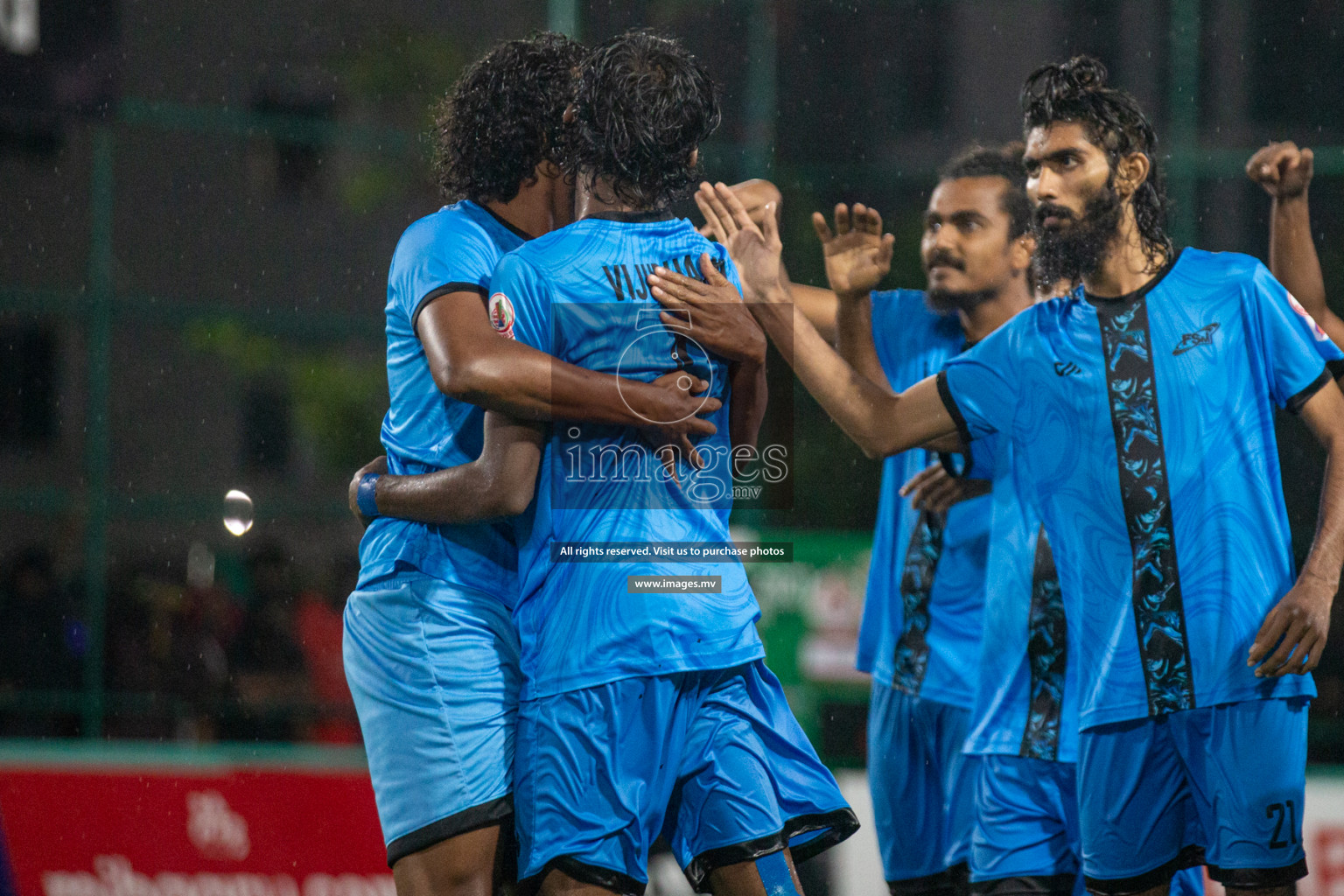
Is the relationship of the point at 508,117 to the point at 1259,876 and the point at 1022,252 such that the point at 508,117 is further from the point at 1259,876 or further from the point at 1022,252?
the point at 1259,876

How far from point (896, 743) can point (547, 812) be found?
1527mm

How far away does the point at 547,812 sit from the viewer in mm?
2057

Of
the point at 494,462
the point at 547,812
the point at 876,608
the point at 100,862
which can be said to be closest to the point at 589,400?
the point at 494,462

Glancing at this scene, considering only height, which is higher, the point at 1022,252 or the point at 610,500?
the point at 1022,252

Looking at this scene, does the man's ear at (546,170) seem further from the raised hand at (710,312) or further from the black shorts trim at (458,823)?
the black shorts trim at (458,823)

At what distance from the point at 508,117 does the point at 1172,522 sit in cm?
139

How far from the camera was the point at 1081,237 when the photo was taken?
9.27ft

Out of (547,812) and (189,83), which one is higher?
(189,83)

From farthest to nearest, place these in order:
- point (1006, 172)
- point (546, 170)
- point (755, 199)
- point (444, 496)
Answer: point (1006, 172) < point (755, 199) < point (546, 170) < point (444, 496)

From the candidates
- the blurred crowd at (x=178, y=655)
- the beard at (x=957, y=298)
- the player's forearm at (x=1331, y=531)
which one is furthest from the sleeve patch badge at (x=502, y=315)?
the blurred crowd at (x=178, y=655)

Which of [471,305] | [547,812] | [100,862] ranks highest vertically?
[471,305]

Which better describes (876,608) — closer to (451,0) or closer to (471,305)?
(471,305)

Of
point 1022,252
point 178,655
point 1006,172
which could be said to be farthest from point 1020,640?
point 178,655

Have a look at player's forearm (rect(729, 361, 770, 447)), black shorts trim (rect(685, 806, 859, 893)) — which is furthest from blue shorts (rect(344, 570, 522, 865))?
player's forearm (rect(729, 361, 770, 447))
